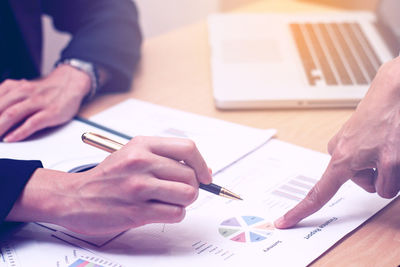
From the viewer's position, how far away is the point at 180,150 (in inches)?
22.1

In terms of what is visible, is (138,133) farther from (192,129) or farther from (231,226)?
(231,226)

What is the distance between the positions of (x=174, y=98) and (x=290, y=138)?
0.28 meters

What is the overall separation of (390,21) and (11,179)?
89 centimetres

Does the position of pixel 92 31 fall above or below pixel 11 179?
above

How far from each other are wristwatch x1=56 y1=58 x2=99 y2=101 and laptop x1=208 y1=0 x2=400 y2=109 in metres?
0.25

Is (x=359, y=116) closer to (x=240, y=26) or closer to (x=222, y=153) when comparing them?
(x=222, y=153)

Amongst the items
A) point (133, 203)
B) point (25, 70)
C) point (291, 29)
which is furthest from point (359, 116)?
point (25, 70)

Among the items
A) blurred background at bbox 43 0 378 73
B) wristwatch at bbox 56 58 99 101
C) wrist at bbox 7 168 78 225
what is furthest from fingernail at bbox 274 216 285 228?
blurred background at bbox 43 0 378 73

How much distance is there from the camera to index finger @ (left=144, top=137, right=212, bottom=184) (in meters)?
0.56

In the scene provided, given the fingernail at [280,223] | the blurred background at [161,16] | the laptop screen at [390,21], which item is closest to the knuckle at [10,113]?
the fingernail at [280,223]

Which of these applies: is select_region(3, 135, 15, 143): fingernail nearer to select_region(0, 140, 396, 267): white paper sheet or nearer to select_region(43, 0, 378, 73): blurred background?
select_region(0, 140, 396, 267): white paper sheet

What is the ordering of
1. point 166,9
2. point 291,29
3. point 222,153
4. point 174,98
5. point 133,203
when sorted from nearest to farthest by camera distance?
point 133,203 → point 222,153 → point 174,98 → point 291,29 → point 166,9

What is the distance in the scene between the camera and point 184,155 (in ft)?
1.85

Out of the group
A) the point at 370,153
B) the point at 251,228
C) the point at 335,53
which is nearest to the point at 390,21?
the point at 335,53
